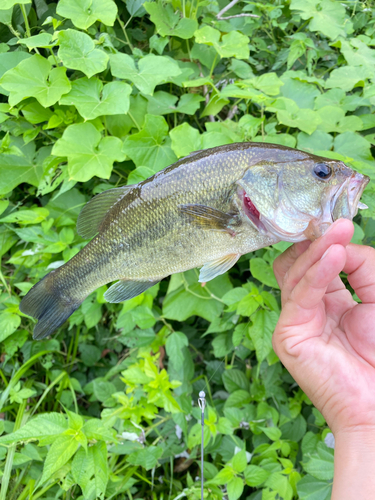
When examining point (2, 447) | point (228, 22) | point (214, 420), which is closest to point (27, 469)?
point (2, 447)

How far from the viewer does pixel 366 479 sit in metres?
0.99

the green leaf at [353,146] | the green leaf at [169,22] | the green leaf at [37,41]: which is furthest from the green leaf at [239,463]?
the green leaf at [169,22]

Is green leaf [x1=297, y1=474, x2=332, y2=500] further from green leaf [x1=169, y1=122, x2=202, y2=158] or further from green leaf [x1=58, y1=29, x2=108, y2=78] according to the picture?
green leaf [x1=58, y1=29, x2=108, y2=78]

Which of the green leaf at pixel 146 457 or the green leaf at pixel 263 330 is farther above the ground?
the green leaf at pixel 263 330

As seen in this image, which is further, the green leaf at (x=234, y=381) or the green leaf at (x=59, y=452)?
the green leaf at (x=234, y=381)

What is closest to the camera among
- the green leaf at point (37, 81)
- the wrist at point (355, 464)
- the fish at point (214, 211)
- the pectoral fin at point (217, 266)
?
the wrist at point (355, 464)

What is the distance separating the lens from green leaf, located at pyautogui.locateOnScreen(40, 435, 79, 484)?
1325 millimetres

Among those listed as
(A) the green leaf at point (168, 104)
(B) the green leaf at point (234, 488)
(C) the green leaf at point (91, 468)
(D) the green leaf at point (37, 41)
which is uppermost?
(D) the green leaf at point (37, 41)

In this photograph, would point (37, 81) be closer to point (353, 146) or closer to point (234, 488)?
point (353, 146)

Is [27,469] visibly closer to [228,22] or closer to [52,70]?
[52,70]

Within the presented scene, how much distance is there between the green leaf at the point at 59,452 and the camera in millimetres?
1325

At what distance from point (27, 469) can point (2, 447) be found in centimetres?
30

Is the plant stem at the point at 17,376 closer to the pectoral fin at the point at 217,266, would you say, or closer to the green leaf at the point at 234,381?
the green leaf at the point at 234,381

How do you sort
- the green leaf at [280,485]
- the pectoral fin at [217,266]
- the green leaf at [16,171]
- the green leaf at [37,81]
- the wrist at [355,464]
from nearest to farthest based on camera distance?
the wrist at [355,464] < the pectoral fin at [217,266] < the green leaf at [280,485] < the green leaf at [37,81] < the green leaf at [16,171]
